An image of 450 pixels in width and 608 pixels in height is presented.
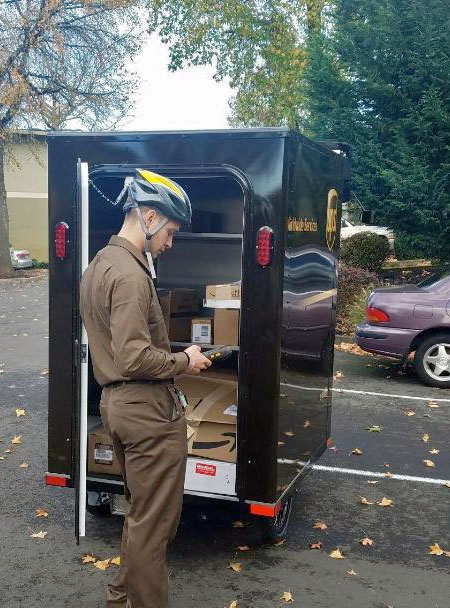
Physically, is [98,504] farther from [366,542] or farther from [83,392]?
[366,542]

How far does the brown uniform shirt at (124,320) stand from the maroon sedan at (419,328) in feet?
20.6

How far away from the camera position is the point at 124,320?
9.48ft

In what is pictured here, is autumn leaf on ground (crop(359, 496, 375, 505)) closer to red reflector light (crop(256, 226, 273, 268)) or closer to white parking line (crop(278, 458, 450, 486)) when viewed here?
white parking line (crop(278, 458, 450, 486))

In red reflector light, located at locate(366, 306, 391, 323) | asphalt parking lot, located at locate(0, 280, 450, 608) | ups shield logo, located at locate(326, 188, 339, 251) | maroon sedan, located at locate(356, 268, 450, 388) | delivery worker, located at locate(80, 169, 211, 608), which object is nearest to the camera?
delivery worker, located at locate(80, 169, 211, 608)

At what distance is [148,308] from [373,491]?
3.29m

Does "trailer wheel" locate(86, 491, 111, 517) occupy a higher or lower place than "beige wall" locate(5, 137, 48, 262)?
lower

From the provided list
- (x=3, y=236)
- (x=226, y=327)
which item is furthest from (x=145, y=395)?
(x=3, y=236)

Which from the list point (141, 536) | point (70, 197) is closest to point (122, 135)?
point (70, 197)

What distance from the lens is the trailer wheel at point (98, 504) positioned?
4664mm

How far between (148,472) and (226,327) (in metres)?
1.74

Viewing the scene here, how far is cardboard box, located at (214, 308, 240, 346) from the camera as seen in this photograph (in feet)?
15.2

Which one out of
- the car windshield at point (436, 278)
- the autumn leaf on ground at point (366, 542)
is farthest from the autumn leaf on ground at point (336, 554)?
the car windshield at point (436, 278)

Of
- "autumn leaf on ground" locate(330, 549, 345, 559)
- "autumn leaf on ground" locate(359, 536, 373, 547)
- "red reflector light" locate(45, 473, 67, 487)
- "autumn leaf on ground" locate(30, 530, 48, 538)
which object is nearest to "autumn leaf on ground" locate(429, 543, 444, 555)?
"autumn leaf on ground" locate(359, 536, 373, 547)

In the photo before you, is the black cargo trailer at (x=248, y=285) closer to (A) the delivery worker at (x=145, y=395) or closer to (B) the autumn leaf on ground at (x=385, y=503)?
(A) the delivery worker at (x=145, y=395)
